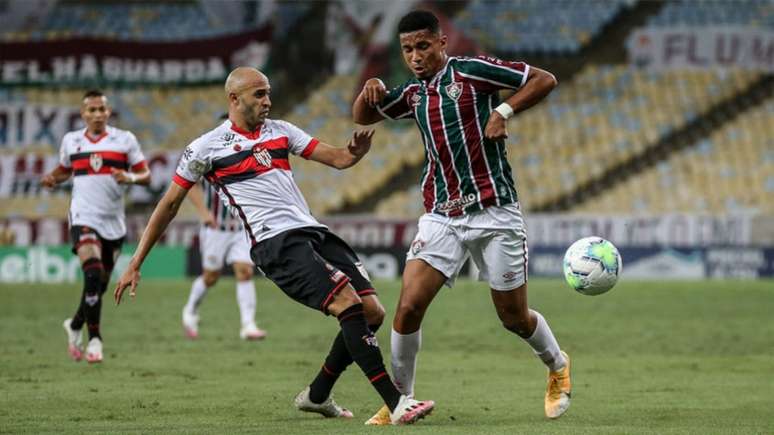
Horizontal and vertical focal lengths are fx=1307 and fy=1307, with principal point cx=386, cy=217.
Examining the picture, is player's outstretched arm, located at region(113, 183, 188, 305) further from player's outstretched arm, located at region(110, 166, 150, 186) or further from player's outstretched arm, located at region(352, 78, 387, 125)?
player's outstretched arm, located at region(110, 166, 150, 186)

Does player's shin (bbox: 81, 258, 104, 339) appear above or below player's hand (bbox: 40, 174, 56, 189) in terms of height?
below

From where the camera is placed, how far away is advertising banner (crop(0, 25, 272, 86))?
34.2 metres

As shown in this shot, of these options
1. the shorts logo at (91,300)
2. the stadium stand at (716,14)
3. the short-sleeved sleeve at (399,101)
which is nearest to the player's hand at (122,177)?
the shorts logo at (91,300)

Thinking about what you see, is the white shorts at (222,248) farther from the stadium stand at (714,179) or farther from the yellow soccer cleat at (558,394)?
the stadium stand at (714,179)

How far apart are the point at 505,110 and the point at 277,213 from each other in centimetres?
145

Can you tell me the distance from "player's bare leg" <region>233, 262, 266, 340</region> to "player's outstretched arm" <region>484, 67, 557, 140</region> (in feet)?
23.8

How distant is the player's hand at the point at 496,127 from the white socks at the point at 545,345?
124 centimetres

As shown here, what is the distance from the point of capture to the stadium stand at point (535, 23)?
33969 millimetres

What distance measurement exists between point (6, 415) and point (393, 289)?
15.0 m

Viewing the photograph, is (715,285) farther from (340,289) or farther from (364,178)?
(340,289)

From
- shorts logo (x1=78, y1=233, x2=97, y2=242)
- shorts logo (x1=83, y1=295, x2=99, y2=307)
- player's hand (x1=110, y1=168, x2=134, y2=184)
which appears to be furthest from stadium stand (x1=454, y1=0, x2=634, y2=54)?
shorts logo (x1=83, y1=295, x2=99, y2=307)

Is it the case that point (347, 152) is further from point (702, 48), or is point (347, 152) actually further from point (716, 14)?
point (716, 14)

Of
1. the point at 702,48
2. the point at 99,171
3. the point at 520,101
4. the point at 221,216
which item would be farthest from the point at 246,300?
the point at 702,48

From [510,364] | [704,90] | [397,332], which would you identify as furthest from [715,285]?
[397,332]
